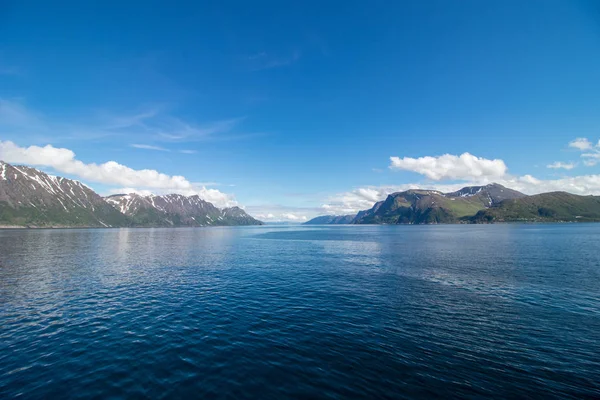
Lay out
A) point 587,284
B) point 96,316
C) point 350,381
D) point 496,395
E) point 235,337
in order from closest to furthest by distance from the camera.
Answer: point 496,395
point 350,381
point 235,337
point 96,316
point 587,284

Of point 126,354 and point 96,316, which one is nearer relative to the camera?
point 126,354

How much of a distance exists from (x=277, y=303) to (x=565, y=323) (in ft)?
122

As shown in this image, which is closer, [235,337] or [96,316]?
[235,337]

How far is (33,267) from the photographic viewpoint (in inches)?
2653

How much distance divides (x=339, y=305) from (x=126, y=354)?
26957 mm

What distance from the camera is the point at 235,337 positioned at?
2822 cm

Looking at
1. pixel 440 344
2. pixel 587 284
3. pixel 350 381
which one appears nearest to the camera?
pixel 350 381

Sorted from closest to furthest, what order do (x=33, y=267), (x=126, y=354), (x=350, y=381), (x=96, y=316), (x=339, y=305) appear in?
(x=350, y=381) → (x=126, y=354) → (x=96, y=316) → (x=339, y=305) → (x=33, y=267)

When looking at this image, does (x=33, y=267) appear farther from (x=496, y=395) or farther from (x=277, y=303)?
(x=496, y=395)

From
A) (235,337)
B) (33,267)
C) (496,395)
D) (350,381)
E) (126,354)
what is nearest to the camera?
(496,395)

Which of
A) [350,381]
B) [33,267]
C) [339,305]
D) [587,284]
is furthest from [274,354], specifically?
[33,267]

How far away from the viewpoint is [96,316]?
112 ft

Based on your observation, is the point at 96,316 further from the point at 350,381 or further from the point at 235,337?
the point at 350,381

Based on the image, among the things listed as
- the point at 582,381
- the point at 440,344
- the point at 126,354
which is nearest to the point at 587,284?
the point at 582,381
